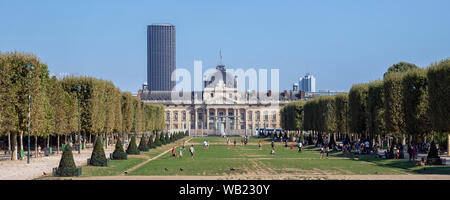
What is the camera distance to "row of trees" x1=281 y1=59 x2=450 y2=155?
44375 mm

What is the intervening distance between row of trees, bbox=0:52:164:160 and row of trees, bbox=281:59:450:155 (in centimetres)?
3027

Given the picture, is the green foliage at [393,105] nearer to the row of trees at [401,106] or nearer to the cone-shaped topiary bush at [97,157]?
the row of trees at [401,106]

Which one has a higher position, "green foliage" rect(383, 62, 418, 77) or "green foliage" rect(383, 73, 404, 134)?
"green foliage" rect(383, 62, 418, 77)

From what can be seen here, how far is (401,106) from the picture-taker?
2239 inches

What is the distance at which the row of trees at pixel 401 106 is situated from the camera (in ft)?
146

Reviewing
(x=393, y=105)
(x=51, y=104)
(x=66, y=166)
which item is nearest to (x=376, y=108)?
(x=393, y=105)

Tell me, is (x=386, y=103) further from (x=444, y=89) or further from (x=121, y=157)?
(x=121, y=157)

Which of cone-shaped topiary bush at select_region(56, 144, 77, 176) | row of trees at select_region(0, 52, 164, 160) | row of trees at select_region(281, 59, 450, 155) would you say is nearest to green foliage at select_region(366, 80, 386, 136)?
row of trees at select_region(281, 59, 450, 155)

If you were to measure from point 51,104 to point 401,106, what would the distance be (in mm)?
35075

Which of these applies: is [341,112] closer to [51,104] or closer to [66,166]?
[51,104]

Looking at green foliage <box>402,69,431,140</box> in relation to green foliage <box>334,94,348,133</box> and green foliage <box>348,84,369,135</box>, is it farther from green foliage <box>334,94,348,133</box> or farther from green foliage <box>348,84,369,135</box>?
green foliage <box>334,94,348,133</box>

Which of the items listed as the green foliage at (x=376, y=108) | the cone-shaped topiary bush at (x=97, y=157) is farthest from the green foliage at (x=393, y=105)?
the cone-shaped topiary bush at (x=97, y=157)
